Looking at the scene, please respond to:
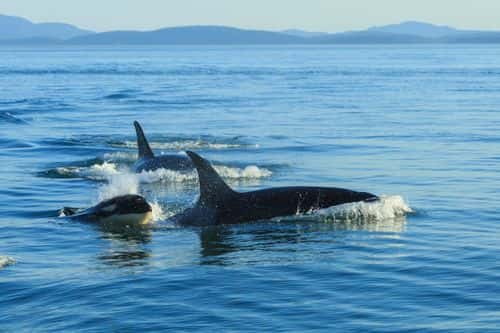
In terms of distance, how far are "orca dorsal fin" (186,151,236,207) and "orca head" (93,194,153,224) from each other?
101 cm

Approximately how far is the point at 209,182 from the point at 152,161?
7.26m

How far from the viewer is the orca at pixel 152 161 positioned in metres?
23.5

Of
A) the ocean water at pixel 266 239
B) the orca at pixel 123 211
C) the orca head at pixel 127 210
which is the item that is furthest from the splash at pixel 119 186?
the orca head at pixel 127 210

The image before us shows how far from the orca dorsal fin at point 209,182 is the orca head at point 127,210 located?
101 cm

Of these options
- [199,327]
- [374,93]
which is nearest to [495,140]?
[199,327]

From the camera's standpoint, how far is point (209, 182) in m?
16.5

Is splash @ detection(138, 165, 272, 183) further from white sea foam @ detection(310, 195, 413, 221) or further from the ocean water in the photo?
white sea foam @ detection(310, 195, 413, 221)

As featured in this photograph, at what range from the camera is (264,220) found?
55.3ft

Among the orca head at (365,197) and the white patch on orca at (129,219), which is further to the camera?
the white patch on orca at (129,219)

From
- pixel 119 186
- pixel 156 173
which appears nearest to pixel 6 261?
pixel 119 186

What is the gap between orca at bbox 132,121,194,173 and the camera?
23453 millimetres

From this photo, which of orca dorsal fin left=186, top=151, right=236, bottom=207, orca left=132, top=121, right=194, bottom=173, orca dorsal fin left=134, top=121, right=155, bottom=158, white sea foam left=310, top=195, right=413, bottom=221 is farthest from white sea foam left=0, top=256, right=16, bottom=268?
orca dorsal fin left=134, top=121, right=155, bottom=158

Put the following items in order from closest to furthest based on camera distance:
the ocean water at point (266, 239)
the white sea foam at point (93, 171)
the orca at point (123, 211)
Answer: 1. the ocean water at point (266, 239)
2. the orca at point (123, 211)
3. the white sea foam at point (93, 171)

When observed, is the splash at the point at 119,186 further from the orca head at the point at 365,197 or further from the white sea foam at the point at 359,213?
the orca head at the point at 365,197
